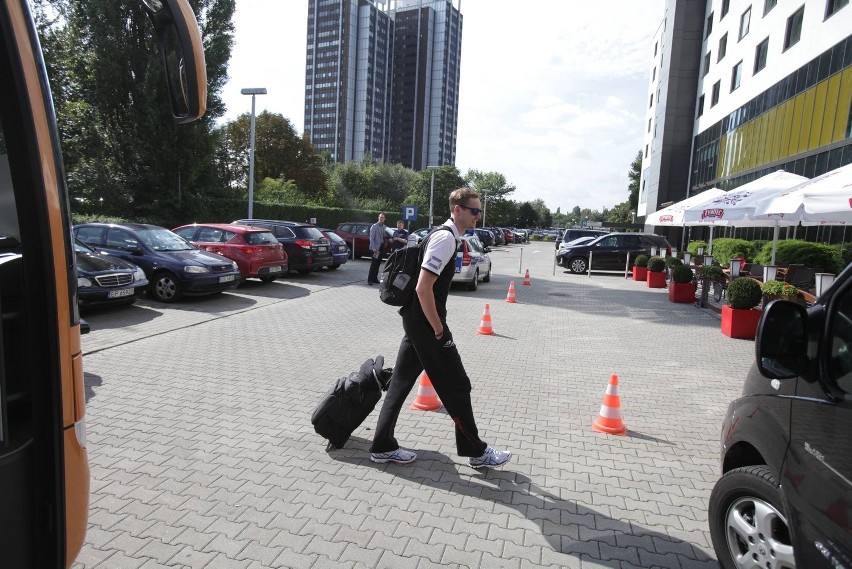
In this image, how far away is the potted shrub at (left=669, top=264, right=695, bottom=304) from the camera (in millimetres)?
13891

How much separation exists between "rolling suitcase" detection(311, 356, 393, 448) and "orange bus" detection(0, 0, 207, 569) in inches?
92.5

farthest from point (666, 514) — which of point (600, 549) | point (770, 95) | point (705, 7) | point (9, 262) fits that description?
point (705, 7)

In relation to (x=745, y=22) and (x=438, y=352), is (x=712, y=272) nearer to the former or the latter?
(x=438, y=352)

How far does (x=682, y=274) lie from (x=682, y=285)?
12.2 inches

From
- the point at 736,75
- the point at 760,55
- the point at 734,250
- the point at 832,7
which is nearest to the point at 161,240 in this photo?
the point at 734,250

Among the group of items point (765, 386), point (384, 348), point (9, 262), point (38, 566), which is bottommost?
point (384, 348)

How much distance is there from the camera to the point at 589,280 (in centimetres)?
1941

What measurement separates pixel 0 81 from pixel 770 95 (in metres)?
32.4

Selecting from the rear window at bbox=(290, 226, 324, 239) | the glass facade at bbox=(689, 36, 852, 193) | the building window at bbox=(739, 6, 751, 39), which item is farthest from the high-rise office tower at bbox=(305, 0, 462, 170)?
the rear window at bbox=(290, 226, 324, 239)

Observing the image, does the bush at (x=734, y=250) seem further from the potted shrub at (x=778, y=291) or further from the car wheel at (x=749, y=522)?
the car wheel at (x=749, y=522)

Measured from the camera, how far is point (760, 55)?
29172 millimetres

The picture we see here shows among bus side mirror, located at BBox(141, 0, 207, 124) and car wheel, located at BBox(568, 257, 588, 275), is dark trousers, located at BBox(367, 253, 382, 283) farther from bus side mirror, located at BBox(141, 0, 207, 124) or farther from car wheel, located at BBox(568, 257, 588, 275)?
bus side mirror, located at BBox(141, 0, 207, 124)

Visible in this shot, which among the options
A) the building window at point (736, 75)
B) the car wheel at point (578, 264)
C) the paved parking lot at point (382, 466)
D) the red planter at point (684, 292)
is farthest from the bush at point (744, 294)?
the building window at point (736, 75)

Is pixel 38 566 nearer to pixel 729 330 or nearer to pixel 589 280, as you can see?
pixel 729 330
